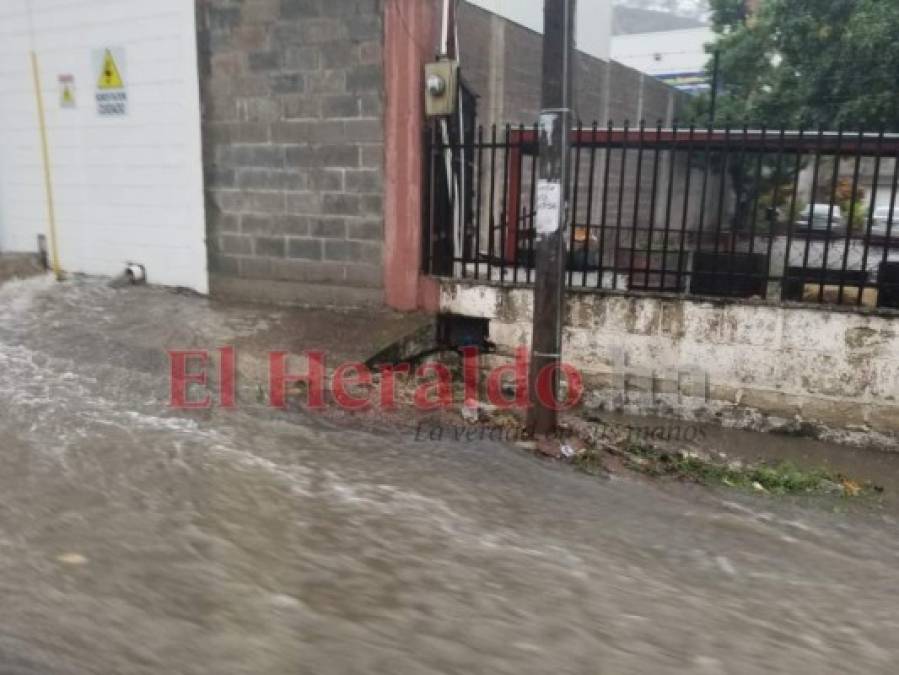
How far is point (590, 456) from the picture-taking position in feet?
17.2

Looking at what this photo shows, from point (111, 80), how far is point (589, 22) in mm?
8443

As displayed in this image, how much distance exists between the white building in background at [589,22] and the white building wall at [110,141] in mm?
4594

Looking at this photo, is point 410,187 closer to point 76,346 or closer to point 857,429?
point 76,346

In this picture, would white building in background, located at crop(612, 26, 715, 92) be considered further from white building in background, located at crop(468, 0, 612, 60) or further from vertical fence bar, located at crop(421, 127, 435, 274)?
vertical fence bar, located at crop(421, 127, 435, 274)

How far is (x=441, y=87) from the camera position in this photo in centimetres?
642

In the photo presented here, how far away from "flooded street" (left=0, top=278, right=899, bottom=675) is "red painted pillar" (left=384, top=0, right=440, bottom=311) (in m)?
1.92

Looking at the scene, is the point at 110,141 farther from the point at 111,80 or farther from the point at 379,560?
the point at 379,560

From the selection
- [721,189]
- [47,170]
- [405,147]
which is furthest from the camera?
[47,170]

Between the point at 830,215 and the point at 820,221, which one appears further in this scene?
the point at 820,221

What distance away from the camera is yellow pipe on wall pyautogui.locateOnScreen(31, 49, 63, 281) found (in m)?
8.76

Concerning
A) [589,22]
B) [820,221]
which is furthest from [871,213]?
[589,22]

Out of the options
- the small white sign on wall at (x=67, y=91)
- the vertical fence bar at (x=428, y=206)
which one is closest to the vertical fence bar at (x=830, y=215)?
the vertical fence bar at (x=428, y=206)

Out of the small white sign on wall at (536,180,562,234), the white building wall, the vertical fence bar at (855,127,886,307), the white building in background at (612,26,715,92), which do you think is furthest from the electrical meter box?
the white building in background at (612,26,715,92)

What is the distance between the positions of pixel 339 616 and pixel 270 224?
5.09 metres
